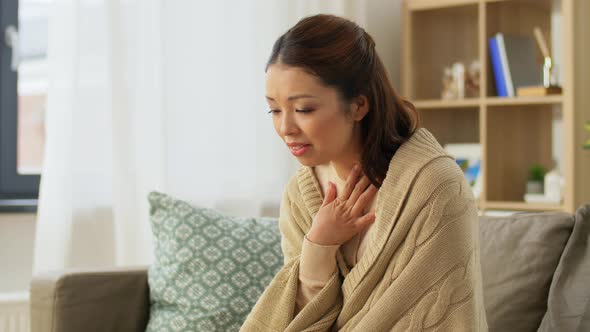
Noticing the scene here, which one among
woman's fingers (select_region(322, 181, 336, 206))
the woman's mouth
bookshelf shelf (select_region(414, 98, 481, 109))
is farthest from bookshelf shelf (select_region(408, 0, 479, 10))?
the woman's mouth

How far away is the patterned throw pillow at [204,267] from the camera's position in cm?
233

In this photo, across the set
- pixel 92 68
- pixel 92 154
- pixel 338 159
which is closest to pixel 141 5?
pixel 92 68

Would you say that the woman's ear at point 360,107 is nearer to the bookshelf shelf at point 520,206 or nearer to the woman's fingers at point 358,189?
the woman's fingers at point 358,189

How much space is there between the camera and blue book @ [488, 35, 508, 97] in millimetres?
3570

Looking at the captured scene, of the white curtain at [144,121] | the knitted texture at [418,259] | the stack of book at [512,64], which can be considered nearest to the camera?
the knitted texture at [418,259]

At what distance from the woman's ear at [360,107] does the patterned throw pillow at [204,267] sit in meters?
0.77

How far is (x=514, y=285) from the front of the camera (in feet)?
6.71

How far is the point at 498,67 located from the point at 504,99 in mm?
161

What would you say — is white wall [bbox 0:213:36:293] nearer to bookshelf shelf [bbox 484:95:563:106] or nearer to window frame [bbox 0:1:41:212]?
window frame [bbox 0:1:41:212]

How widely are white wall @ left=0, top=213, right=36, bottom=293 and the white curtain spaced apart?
350 millimetres

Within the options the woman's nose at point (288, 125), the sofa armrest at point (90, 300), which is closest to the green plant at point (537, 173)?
the sofa armrest at point (90, 300)

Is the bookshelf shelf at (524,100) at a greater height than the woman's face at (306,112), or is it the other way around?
the bookshelf shelf at (524,100)

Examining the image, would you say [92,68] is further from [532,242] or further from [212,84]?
[532,242]

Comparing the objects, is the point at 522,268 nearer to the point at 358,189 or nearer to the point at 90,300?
the point at 358,189
